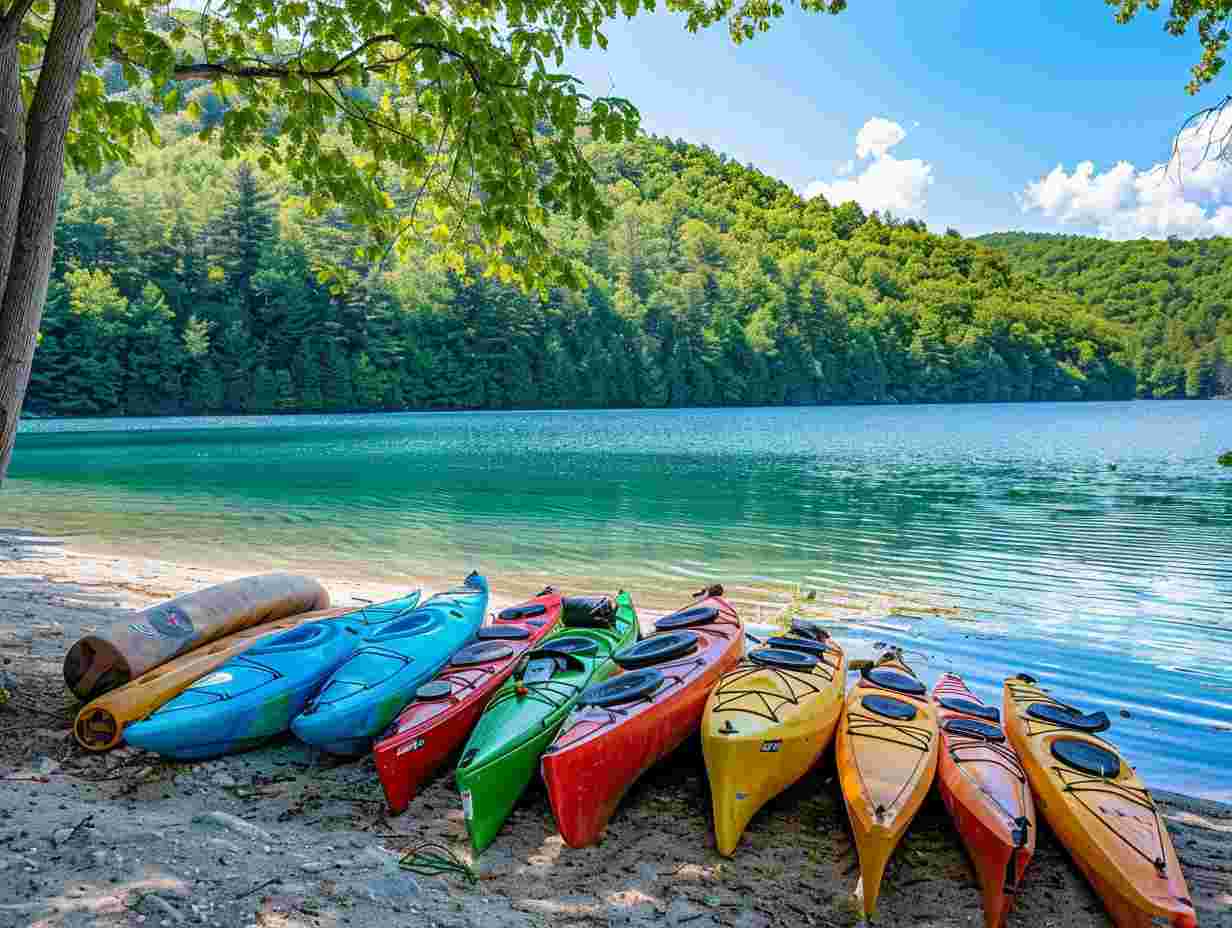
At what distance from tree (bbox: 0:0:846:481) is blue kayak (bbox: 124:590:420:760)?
4.86 feet

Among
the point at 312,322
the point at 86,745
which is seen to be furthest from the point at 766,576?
the point at 312,322

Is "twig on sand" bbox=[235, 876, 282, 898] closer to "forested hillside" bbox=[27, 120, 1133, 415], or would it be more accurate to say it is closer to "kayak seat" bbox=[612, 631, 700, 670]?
"kayak seat" bbox=[612, 631, 700, 670]

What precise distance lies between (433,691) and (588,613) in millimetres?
1687

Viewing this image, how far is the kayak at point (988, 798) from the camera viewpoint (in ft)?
10.7

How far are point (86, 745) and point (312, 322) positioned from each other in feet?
191

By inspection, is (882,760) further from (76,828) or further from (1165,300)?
(1165,300)

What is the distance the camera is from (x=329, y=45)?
5086 mm

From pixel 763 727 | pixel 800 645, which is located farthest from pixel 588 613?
pixel 763 727

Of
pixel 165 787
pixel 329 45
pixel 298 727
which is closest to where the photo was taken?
pixel 165 787

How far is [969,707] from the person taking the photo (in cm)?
471

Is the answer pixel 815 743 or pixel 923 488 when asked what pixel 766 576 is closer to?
pixel 815 743

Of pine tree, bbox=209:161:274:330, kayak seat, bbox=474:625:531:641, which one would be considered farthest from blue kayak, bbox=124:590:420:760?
pine tree, bbox=209:161:274:330

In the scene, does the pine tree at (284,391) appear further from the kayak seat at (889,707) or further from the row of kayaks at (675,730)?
the kayak seat at (889,707)

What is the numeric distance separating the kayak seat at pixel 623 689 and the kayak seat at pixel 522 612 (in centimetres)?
166
